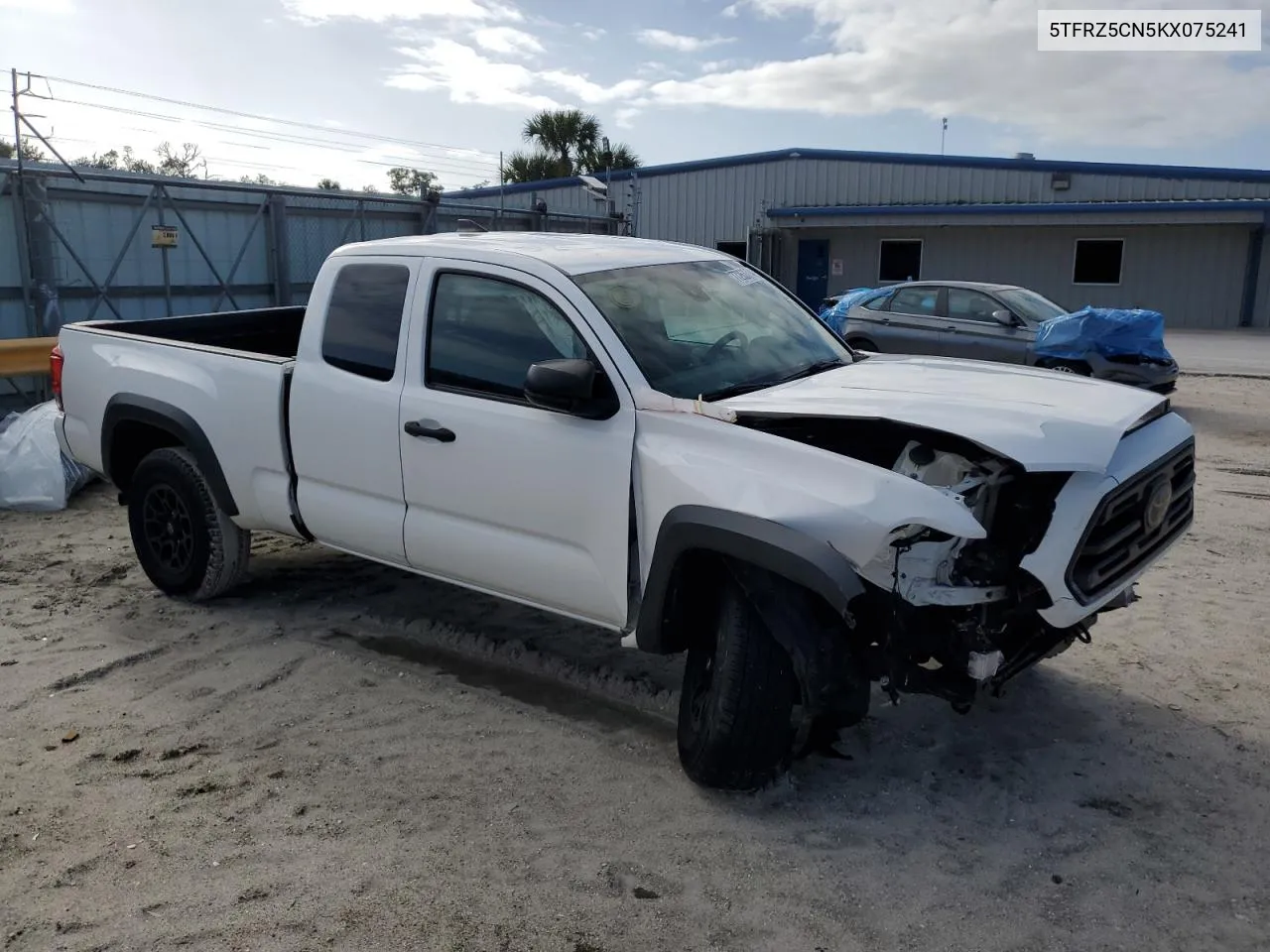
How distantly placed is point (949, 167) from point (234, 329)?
2312cm

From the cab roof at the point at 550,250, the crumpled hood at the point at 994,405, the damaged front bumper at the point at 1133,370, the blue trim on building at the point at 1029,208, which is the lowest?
the damaged front bumper at the point at 1133,370

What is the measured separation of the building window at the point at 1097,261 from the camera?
79.2 feet

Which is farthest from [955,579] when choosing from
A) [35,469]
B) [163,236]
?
[163,236]

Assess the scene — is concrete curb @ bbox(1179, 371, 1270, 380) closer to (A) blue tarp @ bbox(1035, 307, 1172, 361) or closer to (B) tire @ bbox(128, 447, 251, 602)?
(A) blue tarp @ bbox(1035, 307, 1172, 361)

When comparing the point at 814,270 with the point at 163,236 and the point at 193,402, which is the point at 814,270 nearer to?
the point at 163,236

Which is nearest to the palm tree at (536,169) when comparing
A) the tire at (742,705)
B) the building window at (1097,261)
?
the building window at (1097,261)

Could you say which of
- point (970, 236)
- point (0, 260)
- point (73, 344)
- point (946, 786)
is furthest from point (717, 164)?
point (946, 786)

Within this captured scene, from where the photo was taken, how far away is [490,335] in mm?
4301

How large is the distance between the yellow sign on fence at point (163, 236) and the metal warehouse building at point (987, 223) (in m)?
10.3

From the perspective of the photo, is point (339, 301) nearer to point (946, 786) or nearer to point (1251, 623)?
point (946, 786)

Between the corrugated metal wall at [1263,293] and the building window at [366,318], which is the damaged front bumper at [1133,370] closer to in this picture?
the building window at [366,318]

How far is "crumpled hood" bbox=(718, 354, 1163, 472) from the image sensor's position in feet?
10.6

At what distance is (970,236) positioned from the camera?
83.3 feet

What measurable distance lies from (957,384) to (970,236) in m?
23.2
